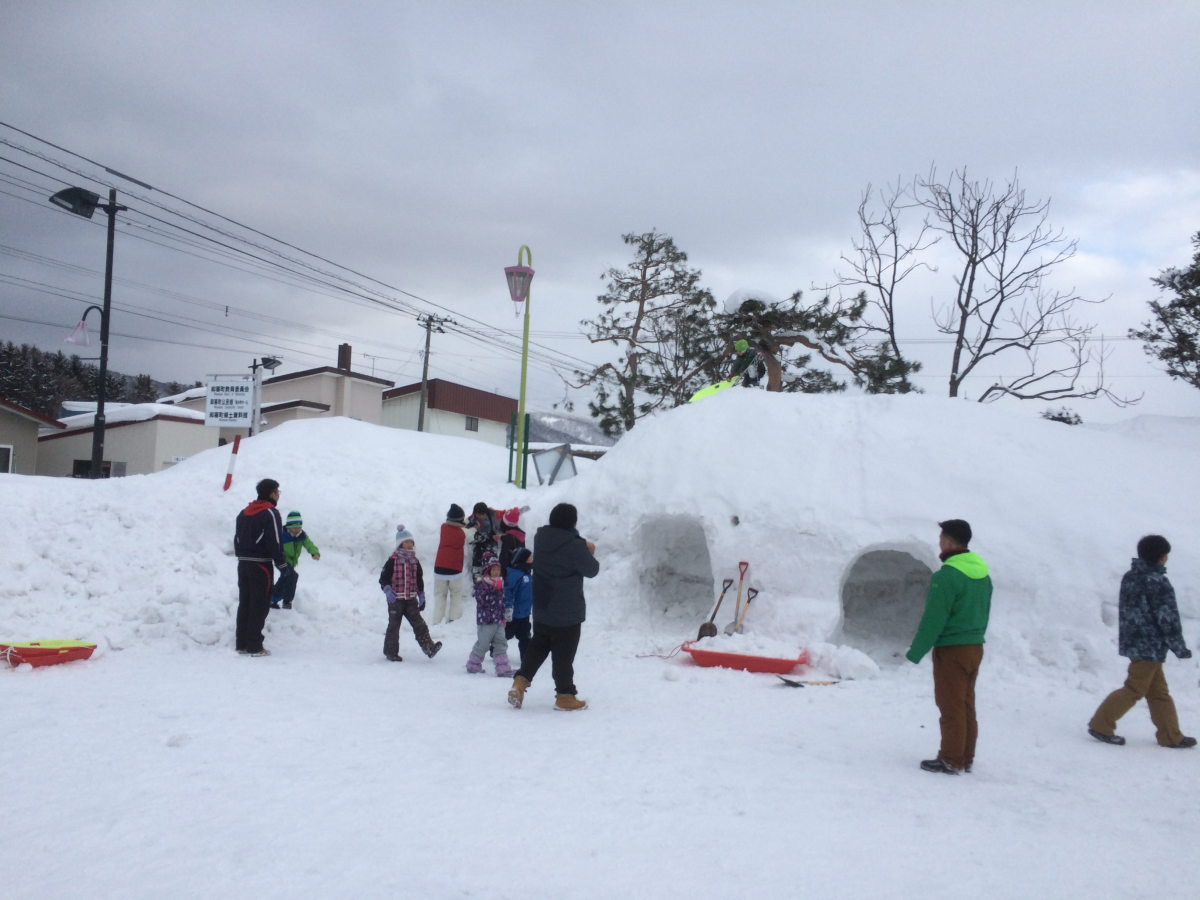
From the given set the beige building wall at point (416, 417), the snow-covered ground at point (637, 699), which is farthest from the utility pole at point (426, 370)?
the snow-covered ground at point (637, 699)

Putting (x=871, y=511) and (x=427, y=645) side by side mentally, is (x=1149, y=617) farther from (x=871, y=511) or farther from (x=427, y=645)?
(x=427, y=645)

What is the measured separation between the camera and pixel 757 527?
9281 mm

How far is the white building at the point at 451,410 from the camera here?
34000mm

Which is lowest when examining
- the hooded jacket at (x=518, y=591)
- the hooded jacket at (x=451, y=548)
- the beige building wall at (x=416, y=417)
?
the hooded jacket at (x=518, y=591)

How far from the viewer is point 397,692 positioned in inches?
248

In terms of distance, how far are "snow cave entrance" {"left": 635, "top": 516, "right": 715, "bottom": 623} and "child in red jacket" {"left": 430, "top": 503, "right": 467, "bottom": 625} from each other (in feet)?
8.84

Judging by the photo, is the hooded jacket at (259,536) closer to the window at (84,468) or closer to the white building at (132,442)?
the white building at (132,442)

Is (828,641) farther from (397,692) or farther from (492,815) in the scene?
(492,815)

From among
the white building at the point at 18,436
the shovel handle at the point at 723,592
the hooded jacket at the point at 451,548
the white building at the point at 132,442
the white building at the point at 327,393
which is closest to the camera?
the hooded jacket at the point at 451,548

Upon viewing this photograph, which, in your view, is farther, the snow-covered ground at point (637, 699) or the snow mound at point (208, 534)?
the snow mound at point (208, 534)

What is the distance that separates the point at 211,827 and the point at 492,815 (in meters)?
1.21

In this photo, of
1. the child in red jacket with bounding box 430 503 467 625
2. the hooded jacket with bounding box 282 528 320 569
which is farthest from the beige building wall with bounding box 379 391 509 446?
the child in red jacket with bounding box 430 503 467 625

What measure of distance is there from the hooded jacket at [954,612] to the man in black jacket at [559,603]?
235cm

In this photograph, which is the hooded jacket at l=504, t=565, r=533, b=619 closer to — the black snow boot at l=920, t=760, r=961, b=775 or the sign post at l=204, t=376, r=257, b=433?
the black snow boot at l=920, t=760, r=961, b=775
